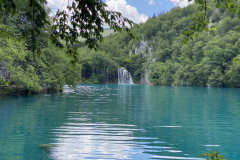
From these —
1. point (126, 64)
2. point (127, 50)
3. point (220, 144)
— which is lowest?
point (220, 144)

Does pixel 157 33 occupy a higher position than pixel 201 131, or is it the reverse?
pixel 157 33

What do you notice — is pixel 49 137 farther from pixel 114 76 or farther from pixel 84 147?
pixel 114 76

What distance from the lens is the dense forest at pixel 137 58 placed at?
29984mm

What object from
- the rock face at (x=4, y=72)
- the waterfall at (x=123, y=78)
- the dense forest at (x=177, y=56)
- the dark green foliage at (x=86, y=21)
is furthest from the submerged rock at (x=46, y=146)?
the waterfall at (x=123, y=78)

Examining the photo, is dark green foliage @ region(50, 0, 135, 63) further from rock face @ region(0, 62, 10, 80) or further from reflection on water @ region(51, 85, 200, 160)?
rock face @ region(0, 62, 10, 80)

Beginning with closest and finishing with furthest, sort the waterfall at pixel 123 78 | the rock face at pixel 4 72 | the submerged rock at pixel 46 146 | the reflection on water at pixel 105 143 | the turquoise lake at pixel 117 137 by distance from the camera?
the reflection on water at pixel 105 143
the turquoise lake at pixel 117 137
the submerged rock at pixel 46 146
the rock face at pixel 4 72
the waterfall at pixel 123 78

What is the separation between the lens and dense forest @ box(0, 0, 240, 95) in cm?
2998

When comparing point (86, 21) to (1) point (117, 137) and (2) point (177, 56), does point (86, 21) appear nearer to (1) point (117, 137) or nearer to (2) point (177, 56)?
(1) point (117, 137)

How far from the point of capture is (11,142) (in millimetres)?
11273

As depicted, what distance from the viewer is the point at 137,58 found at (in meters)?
142

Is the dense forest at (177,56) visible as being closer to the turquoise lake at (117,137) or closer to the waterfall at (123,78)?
the waterfall at (123,78)

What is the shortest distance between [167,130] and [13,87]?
26832 millimetres

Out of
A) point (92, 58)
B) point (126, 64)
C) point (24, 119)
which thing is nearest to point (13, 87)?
point (24, 119)

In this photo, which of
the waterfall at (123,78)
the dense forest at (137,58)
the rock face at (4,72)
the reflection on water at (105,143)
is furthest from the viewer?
the waterfall at (123,78)
